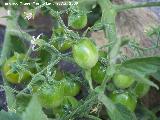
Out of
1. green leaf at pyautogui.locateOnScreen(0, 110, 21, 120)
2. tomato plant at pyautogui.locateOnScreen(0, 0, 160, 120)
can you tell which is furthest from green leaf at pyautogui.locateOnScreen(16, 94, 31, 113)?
green leaf at pyautogui.locateOnScreen(0, 110, 21, 120)

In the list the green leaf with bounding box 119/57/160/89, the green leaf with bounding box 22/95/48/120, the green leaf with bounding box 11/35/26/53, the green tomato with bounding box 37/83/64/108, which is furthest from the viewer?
the green leaf with bounding box 11/35/26/53

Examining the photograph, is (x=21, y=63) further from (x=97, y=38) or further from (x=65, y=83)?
(x=97, y=38)

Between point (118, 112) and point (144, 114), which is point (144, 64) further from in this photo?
point (144, 114)

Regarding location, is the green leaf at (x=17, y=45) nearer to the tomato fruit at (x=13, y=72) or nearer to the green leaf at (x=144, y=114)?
the tomato fruit at (x=13, y=72)

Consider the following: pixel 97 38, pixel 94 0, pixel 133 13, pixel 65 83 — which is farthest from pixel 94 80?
pixel 133 13

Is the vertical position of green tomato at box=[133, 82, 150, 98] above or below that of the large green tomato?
below

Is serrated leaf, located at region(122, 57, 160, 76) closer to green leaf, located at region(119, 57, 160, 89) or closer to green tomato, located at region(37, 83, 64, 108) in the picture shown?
green leaf, located at region(119, 57, 160, 89)

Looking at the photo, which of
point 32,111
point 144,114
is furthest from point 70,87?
point 32,111
